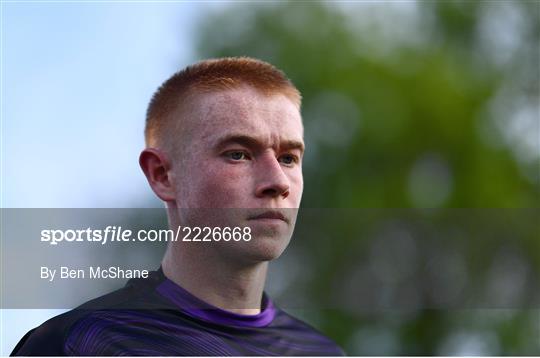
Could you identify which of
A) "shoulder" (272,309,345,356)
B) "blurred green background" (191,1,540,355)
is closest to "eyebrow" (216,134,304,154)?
"shoulder" (272,309,345,356)

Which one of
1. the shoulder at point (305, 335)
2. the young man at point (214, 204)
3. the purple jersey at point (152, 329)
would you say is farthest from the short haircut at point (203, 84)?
the shoulder at point (305, 335)

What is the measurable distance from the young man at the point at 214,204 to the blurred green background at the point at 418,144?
9.24ft

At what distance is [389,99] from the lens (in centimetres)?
847

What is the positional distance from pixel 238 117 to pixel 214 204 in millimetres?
294

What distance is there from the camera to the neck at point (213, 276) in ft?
8.21

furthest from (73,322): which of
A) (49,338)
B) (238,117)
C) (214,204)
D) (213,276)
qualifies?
(238,117)

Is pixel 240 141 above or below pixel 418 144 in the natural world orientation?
below

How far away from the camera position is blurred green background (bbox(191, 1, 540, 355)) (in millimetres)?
Result: 6551

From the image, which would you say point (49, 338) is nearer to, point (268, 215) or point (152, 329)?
point (152, 329)

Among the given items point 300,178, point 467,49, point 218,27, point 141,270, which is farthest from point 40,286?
point 467,49

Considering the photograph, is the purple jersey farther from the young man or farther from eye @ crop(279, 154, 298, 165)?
eye @ crop(279, 154, 298, 165)

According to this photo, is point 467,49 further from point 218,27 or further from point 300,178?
point 300,178

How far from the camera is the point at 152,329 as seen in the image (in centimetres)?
240

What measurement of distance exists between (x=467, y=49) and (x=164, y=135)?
21.9ft
